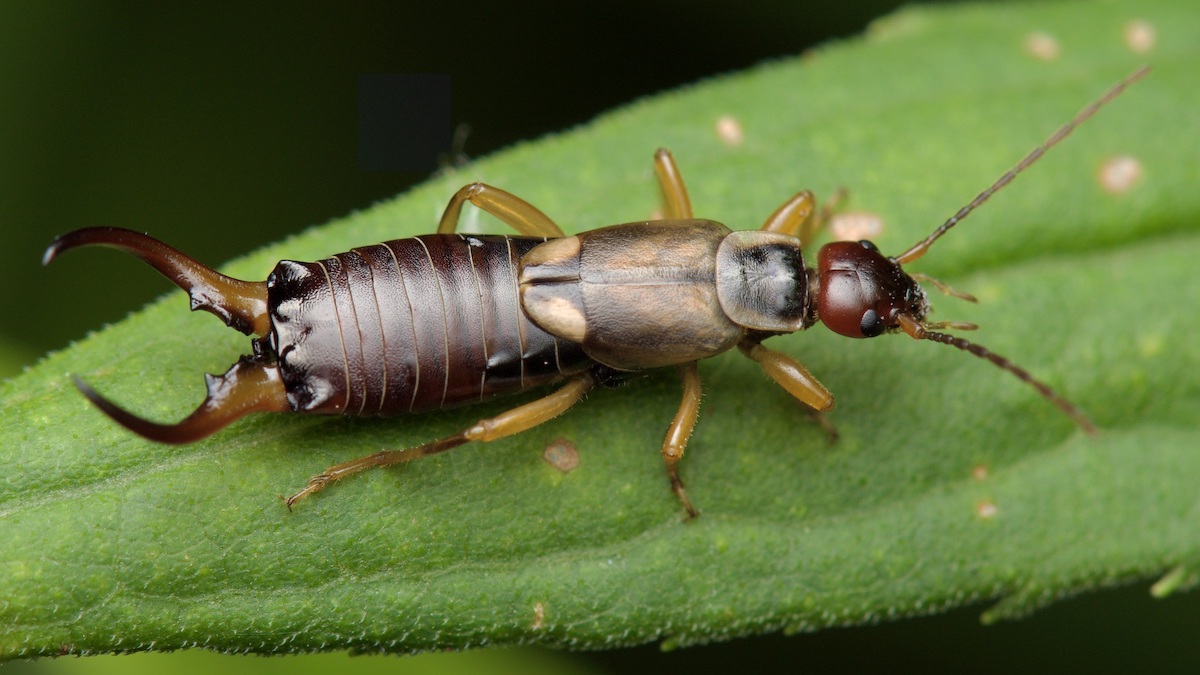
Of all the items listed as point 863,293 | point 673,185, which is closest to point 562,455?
point 673,185

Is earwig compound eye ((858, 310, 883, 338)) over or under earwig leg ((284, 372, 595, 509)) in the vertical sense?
over

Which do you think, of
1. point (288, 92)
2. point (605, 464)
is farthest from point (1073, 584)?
point (288, 92)

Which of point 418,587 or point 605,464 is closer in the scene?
point 418,587

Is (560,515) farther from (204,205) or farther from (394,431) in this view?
(204,205)

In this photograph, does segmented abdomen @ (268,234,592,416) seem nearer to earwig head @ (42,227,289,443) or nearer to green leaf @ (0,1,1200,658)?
earwig head @ (42,227,289,443)

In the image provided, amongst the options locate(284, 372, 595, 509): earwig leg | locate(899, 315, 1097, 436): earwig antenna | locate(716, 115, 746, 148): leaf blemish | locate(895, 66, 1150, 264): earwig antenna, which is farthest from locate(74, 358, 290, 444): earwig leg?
locate(895, 66, 1150, 264): earwig antenna

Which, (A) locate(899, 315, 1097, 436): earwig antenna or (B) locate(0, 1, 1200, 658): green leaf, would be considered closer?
(B) locate(0, 1, 1200, 658): green leaf

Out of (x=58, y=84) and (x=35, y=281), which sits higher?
(x=58, y=84)
